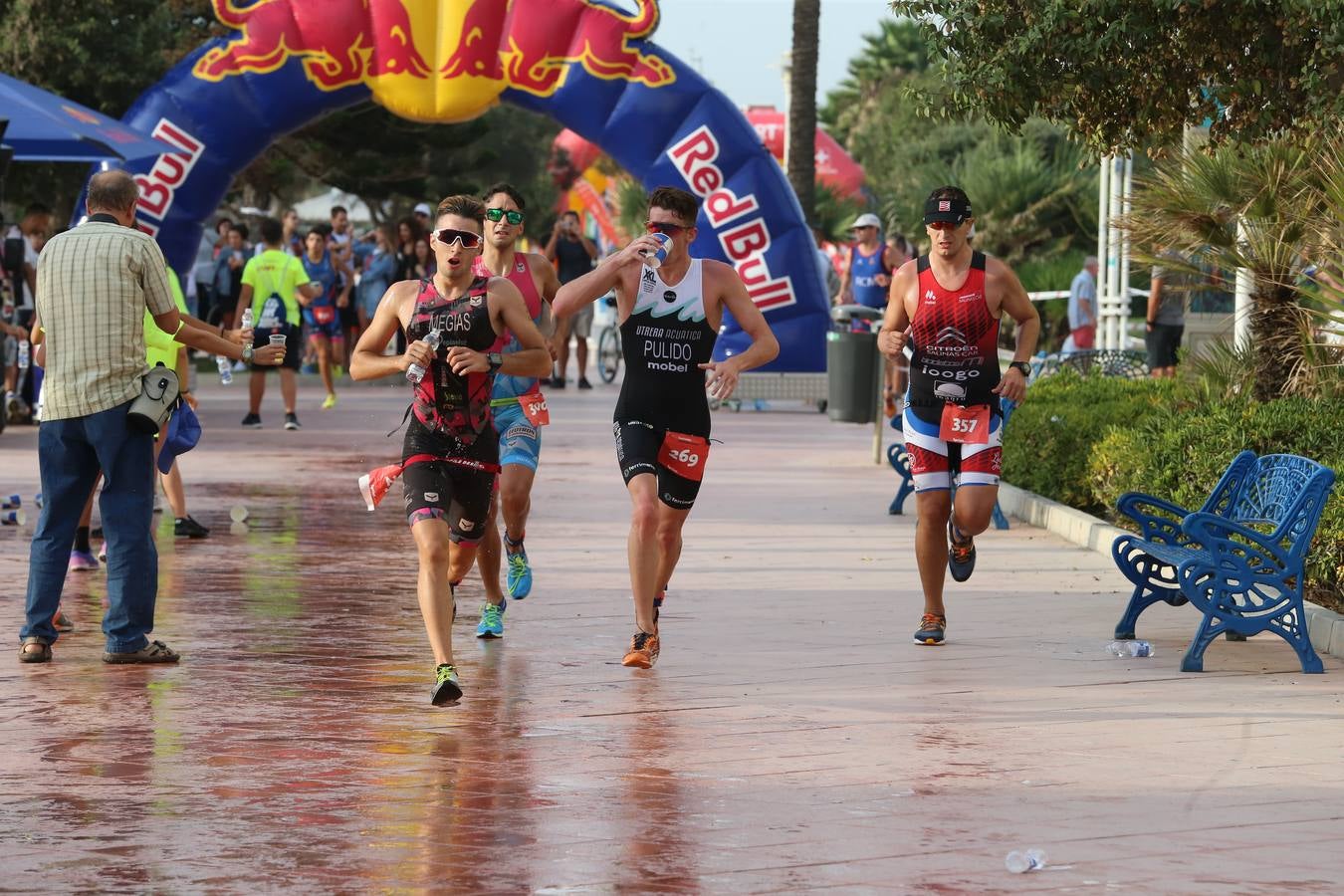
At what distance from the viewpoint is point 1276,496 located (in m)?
9.84

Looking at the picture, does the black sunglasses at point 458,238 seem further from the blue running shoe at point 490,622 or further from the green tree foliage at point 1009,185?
the green tree foliage at point 1009,185

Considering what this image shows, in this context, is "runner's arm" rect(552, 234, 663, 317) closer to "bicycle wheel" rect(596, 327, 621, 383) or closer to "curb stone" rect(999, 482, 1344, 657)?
"curb stone" rect(999, 482, 1344, 657)

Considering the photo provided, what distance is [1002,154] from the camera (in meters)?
38.4

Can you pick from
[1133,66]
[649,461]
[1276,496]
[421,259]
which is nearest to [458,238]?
[649,461]

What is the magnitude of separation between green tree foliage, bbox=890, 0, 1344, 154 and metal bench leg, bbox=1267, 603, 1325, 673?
270 cm

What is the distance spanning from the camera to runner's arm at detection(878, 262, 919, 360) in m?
9.97

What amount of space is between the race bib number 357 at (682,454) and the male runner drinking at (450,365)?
2.23ft

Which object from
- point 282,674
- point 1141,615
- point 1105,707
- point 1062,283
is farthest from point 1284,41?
point 1062,283

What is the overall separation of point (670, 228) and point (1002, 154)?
30102 millimetres

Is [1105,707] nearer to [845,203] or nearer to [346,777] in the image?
[346,777]

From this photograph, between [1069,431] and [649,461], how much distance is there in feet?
22.1

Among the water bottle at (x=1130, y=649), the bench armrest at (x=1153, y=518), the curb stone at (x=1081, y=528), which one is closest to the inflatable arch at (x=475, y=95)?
the curb stone at (x=1081, y=528)

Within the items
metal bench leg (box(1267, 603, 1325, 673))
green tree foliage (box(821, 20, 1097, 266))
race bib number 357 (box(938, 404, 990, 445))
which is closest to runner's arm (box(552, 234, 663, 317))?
race bib number 357 (box(938, 404, 990, 445))

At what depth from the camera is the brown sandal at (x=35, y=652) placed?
8984mm
